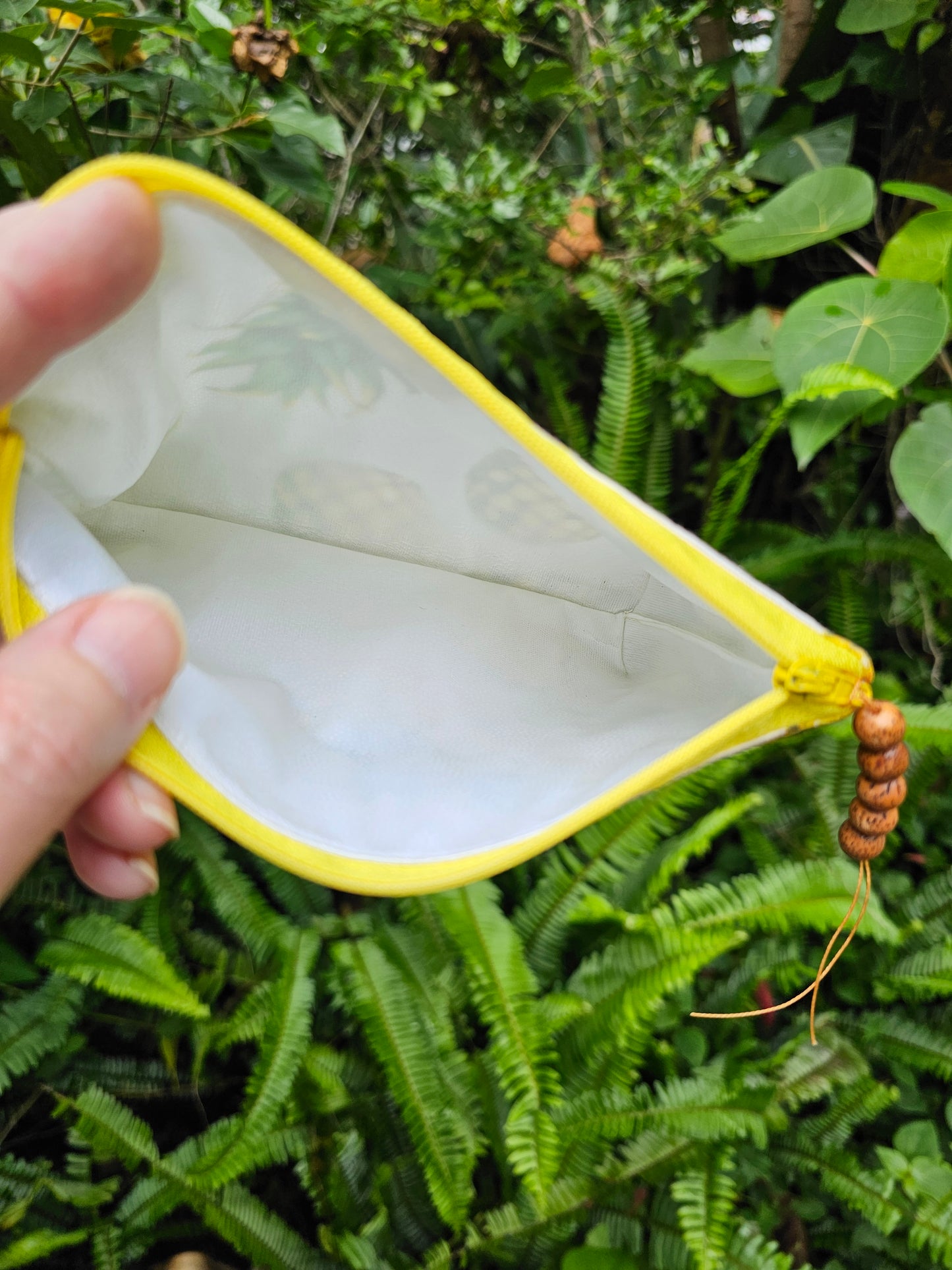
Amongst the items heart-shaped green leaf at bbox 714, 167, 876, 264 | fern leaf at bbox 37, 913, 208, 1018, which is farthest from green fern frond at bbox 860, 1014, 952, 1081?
heart-shaped green leaf at bbox 714, 167, 876, 264

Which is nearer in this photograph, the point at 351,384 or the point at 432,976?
the point at 351,384

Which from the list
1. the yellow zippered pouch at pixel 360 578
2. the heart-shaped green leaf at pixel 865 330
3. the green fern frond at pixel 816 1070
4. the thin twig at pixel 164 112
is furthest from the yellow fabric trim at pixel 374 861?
the green fern frond at pixel 816 1070

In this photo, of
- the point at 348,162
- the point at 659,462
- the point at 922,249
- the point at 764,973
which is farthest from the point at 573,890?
the point at 348,162

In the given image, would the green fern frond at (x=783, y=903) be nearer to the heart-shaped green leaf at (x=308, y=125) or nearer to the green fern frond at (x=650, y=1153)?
the green fern frond at (x=650, y=1153)

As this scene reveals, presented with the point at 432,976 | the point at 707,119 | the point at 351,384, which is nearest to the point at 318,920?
the point at 432,976

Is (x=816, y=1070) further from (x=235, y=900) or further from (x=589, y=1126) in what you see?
(x=235, y=900)

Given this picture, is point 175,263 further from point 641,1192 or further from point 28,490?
point 641,1192
